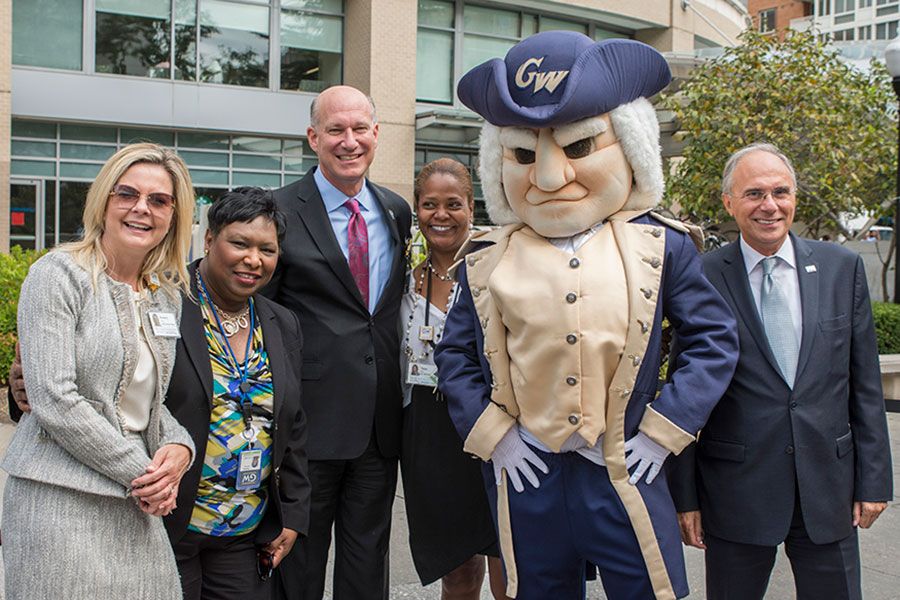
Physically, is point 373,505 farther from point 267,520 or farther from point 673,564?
point 673,564

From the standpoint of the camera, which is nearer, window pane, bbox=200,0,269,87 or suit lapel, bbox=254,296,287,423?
suit lapel, bbox=254,296,287,423

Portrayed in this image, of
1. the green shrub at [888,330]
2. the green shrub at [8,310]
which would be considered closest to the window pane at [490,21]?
the green shrub at [888,330]

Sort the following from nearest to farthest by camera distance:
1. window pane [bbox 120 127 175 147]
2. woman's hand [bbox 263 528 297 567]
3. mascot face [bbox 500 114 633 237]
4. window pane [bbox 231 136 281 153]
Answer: mascot face [bbox 500 114 633 237]
woman's hand [bbox 263 528 297 567]
window pane [bbox 120 127 175 147]
window pane [bbox 231 136 281 153]

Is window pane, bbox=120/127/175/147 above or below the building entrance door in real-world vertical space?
above

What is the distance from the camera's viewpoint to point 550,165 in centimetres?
286

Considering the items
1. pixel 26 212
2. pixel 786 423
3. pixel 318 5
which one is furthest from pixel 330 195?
pixel 318 5

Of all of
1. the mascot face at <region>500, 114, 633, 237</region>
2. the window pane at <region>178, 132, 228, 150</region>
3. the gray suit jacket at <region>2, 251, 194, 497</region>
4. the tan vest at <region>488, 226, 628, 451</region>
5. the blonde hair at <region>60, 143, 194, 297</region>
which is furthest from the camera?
the window pane at <region>178, 132, 228, 150</region>

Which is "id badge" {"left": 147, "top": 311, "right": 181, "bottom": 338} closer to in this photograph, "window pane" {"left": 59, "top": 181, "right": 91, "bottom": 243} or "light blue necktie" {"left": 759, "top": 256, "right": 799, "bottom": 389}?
"light blue necktie" {"left": 759, "top": 256, "right": 799, "bottom": 389}

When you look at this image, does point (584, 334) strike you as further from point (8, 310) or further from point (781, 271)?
point (8, 310)

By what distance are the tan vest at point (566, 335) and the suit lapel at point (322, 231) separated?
2.85ft

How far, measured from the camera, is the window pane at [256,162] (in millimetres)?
19906

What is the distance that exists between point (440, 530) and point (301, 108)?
17.7 m

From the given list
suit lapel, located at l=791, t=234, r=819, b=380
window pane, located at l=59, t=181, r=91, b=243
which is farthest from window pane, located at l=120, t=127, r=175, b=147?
suit lapel, located at l=791, t=234, r=819, b=380

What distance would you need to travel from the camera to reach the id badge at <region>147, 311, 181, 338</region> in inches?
105
